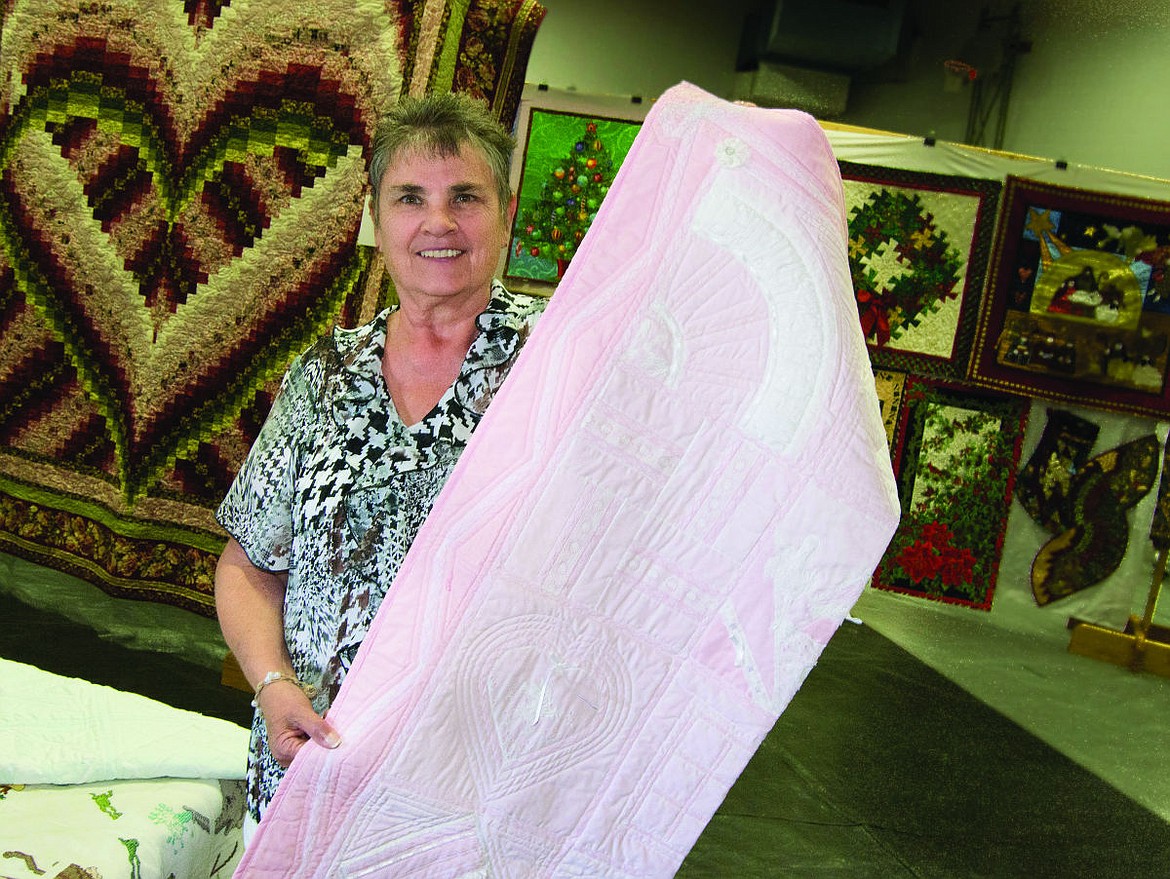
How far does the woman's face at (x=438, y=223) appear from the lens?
1.39 meters

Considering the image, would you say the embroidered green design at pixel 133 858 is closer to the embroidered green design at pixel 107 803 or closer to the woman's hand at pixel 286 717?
the embroidered green design at pixel 107 803

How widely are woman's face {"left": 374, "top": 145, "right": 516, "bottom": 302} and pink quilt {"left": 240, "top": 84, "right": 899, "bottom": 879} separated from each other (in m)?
0.27

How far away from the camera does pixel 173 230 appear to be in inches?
106

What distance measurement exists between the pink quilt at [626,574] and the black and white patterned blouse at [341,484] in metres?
0.20

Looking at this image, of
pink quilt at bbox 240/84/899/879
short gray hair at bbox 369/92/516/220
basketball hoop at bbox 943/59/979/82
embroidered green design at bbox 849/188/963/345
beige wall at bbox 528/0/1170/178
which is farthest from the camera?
basketball hoop at bbox 943/59/979/82

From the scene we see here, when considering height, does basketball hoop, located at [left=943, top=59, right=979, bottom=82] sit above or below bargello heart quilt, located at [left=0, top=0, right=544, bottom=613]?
above

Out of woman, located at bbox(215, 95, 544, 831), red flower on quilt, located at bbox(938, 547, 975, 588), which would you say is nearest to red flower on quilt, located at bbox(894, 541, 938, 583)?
red flower on quilt, located at bbox(938, 547, 975, 588)

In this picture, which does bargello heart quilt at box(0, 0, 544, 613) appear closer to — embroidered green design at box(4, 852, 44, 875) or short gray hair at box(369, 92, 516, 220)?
short gray hair at box(369, 92, 516, 220)

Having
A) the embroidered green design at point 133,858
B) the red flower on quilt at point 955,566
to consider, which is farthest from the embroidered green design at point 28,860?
the red flower on quilt at point 955,566

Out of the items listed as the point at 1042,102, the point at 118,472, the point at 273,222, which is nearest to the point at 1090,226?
the point at 1042,102

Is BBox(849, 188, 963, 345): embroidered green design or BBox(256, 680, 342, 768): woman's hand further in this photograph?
BBox(849, 188, 963, 345): embroidered green design

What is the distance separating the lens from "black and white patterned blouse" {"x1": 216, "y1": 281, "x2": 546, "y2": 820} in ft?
4.37

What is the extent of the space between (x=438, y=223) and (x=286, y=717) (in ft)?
2.01

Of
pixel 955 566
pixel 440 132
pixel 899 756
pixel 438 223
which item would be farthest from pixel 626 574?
pixel 955 566
